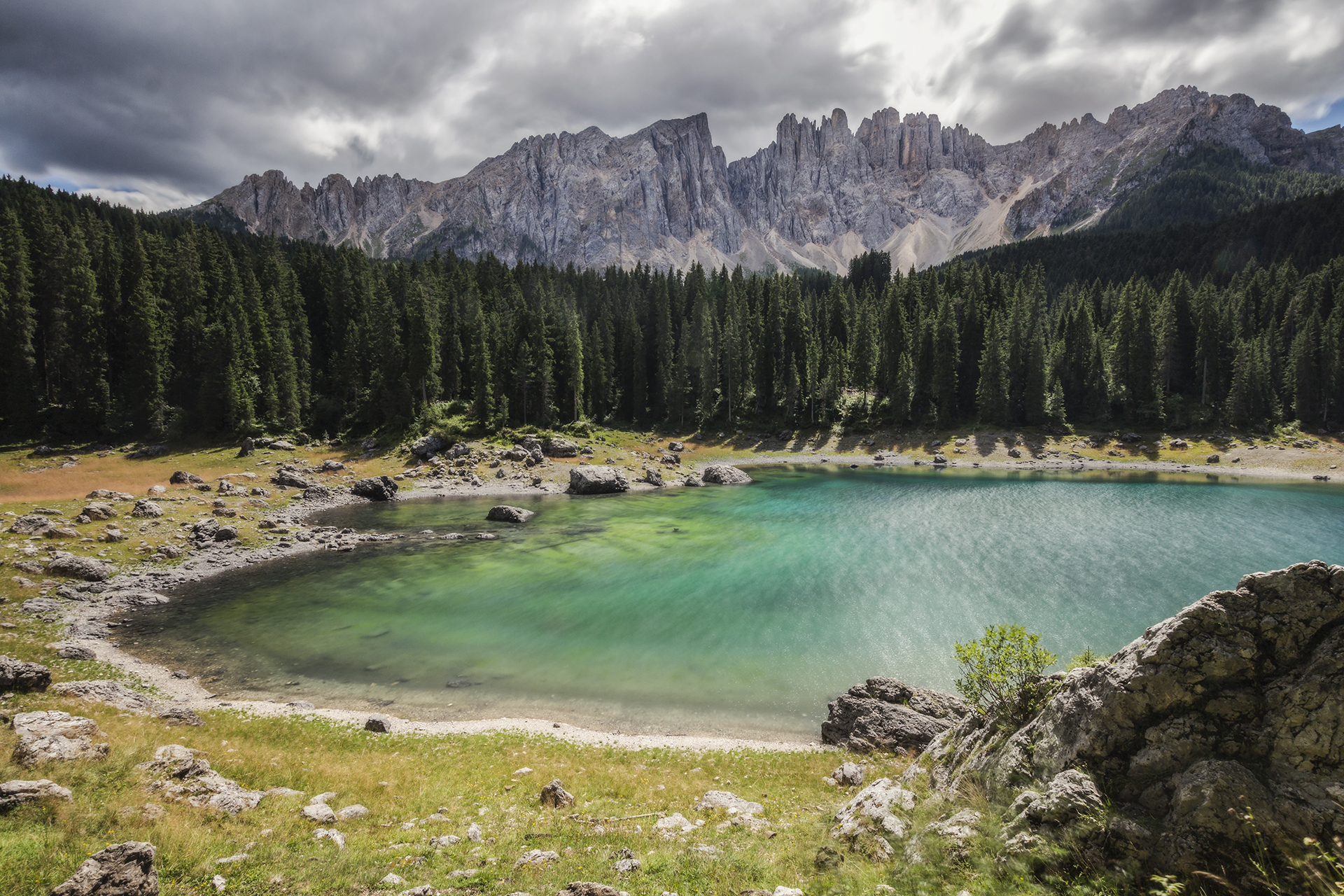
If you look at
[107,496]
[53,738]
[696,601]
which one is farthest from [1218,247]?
[107,496]

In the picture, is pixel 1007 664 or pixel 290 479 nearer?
pixel 1007 664

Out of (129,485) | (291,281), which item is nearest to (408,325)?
(291,281)

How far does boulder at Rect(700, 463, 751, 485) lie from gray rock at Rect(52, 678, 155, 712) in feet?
207

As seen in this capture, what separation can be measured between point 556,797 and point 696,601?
1845 cm

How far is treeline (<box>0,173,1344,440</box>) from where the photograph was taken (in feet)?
229

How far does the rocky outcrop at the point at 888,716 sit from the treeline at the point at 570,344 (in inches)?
2985

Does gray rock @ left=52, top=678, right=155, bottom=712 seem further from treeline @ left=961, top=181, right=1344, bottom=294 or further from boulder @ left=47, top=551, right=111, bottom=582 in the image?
treeline @ left=961, top=181, right=1344, bottom=294

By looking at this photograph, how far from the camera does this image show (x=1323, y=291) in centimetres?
10225

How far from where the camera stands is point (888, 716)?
58.3ft

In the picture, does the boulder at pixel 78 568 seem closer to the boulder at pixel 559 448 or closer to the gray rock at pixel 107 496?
the gray rock at pixel 107 496

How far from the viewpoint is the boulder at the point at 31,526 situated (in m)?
33.6

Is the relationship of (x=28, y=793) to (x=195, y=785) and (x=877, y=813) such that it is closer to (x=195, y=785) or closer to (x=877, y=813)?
(x=195, y=785)

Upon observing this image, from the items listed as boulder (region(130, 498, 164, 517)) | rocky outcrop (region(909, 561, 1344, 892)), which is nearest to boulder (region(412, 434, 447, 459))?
boulder (region(130, 498, 164, 517))

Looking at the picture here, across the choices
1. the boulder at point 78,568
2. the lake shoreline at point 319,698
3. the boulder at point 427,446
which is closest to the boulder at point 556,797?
the lake shoreline at point 319,698
